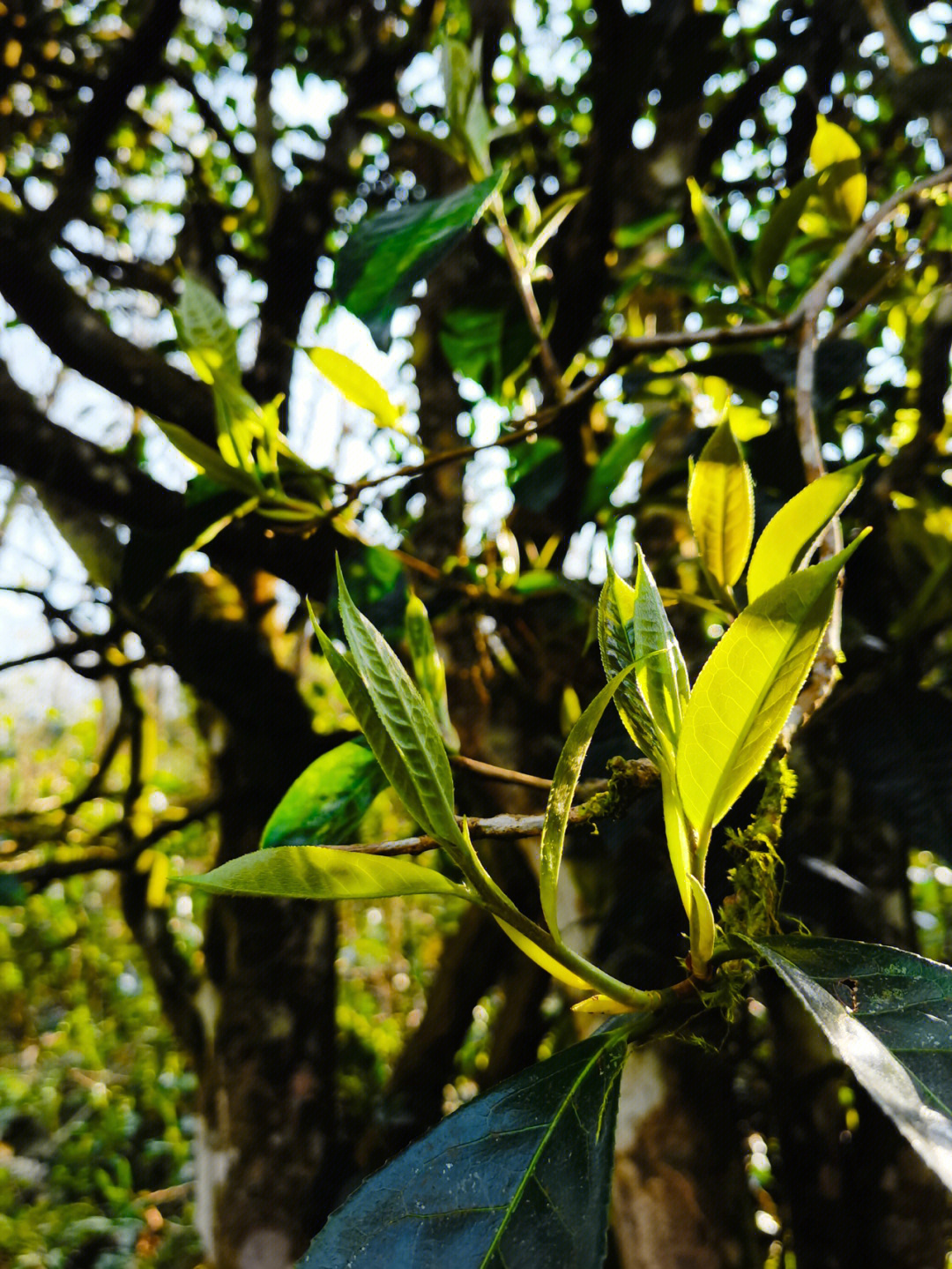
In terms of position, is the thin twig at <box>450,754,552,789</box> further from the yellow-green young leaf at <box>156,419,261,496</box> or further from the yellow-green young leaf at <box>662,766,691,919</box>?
the yellow-green young leaf at <box>156,419,261,496</box>

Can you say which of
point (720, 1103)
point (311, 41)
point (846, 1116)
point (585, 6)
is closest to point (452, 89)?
point (720, 1103)

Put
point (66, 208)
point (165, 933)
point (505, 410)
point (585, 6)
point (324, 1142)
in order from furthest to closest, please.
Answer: point (585, 6)
point (165, 933)
point (66, 208)
point (324, 1142)
point (505, 410)

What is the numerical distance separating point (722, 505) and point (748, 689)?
168 mm

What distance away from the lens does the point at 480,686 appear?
96 cm

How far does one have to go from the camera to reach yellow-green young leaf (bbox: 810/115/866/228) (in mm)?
591

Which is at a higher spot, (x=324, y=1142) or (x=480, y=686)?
(x=480, y=686)

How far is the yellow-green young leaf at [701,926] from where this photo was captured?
253 millimetres

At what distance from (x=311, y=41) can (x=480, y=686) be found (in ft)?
5.23

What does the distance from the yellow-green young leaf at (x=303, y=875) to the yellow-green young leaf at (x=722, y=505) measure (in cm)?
23

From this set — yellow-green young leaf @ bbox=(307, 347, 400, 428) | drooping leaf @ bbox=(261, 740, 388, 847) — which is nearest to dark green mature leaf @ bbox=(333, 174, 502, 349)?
yellow-green young leaf @ bbox=(307, 347, 400, 428)

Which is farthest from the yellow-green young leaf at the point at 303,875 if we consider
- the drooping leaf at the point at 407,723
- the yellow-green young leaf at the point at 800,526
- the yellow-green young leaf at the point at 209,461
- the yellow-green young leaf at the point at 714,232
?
the yellow-green young leaf at the point at 714,232

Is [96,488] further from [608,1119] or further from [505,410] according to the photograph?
[608,1119]

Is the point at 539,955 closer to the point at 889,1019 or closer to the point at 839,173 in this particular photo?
the point at 889,1019

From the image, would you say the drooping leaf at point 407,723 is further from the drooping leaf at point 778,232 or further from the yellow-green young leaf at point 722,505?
the drooping leaf at point 778,232
